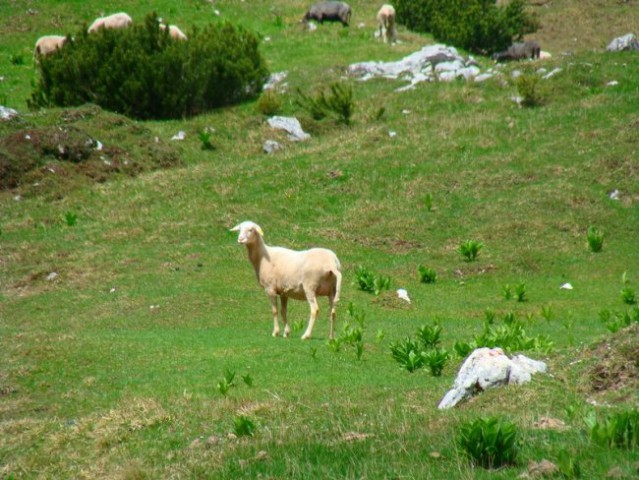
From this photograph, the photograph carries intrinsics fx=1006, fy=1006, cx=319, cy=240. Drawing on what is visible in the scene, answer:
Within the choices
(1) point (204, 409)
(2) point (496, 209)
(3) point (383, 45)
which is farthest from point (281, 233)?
(3) point (383, 45)

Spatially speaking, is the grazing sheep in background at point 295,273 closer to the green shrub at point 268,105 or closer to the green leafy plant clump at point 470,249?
the green leafy plant clump at point 470,249

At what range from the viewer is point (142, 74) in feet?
114

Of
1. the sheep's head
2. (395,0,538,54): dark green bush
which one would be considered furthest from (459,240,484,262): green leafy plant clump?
(395,0,538,54): dark green bush

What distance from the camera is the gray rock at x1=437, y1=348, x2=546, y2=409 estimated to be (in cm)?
1011

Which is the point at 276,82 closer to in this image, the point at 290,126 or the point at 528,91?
the point at 290,126

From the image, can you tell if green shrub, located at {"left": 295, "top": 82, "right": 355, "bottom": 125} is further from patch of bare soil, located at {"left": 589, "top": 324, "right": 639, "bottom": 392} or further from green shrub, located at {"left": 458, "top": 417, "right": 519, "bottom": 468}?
green shrub, located at {"left": 458, "top": 417, "right": 519, "bottom": 468}

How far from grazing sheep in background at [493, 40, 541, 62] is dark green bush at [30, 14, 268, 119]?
16.8 metres

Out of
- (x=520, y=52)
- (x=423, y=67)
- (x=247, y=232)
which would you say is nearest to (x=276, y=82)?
(x=423, y=67)

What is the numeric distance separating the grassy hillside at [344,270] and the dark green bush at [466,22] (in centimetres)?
806

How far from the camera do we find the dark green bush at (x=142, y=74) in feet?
115

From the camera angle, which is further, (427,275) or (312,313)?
(427,275)

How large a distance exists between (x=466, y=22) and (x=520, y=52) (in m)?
3.60

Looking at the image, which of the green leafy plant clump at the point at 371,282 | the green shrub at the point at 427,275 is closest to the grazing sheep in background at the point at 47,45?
the green shrub at the point at 427,275

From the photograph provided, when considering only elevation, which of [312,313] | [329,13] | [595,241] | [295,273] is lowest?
[329,13]
